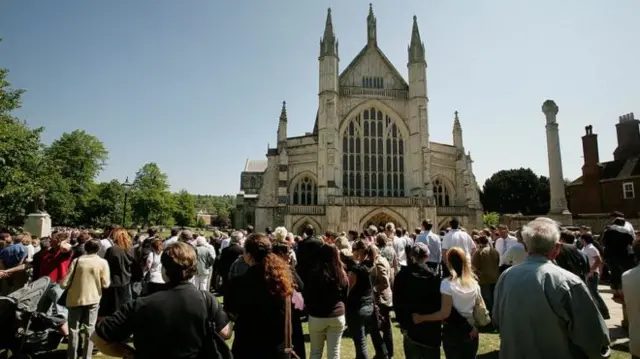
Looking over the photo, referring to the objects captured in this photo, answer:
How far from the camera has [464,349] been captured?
12.9 feet

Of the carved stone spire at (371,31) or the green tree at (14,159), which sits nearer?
the green tree at (14,159)

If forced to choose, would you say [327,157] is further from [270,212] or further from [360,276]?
[360,276]

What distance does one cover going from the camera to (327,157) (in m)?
30.7

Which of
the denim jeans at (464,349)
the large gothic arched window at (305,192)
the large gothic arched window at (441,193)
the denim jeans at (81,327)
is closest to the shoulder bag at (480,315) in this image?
the denim jeans at (464,349)

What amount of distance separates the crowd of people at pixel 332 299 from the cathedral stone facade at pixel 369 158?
22224 millimetres

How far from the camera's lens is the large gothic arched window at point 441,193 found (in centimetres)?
3341

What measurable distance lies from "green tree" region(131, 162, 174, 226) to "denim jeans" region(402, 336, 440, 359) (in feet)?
175

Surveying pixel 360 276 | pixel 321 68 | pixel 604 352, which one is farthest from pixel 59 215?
pixel 604 352

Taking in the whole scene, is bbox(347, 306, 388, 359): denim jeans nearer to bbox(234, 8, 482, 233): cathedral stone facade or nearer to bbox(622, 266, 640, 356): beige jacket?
bbox(622, 266, 640, 356): beige jacket

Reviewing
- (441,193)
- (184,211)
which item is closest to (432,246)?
(441,193)

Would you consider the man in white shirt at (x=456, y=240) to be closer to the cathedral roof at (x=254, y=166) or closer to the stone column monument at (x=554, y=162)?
the stone column monument at (x=554, y=162)

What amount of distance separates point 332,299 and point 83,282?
3.79 metres

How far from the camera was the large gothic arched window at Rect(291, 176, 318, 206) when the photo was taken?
32.2 m

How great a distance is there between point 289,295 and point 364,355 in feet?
7.21
